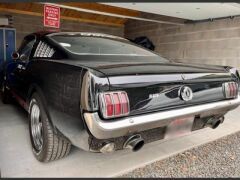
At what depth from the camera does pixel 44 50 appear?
2.83 metres

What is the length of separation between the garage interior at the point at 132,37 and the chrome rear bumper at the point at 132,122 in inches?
28.3

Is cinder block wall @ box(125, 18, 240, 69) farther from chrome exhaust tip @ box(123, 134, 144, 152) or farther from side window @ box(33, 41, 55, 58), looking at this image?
chrome exhaust tip @ box(123, 134, 144, 152)

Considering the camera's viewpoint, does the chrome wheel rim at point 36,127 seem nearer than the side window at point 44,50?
Yes

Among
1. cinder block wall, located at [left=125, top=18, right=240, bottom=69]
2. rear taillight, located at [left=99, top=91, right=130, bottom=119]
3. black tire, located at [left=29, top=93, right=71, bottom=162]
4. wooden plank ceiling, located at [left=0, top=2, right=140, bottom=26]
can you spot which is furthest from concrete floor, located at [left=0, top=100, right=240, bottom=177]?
wooden plank ceiling, located at [left=0, top=2, right=140, bottom=26]

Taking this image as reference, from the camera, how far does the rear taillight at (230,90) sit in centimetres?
252

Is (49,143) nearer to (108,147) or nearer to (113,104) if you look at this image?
(108,147)

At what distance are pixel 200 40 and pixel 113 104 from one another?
24.7 ft

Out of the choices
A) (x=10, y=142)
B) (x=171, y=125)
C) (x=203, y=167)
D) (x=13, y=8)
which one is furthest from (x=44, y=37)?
(x=13, y=8)

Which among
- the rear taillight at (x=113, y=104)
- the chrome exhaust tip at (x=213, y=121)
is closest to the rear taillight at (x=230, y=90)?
the chrome exhaust tip at (x=213, y=121)

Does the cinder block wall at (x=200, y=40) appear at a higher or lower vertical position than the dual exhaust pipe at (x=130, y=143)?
higher

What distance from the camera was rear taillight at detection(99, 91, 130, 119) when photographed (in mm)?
1724

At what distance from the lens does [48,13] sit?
5.64 m

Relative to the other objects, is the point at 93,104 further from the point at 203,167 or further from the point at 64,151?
the point at 203,167

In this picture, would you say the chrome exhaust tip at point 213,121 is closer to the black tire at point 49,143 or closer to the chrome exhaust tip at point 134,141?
the chrome exhaust tip at point 134,141
